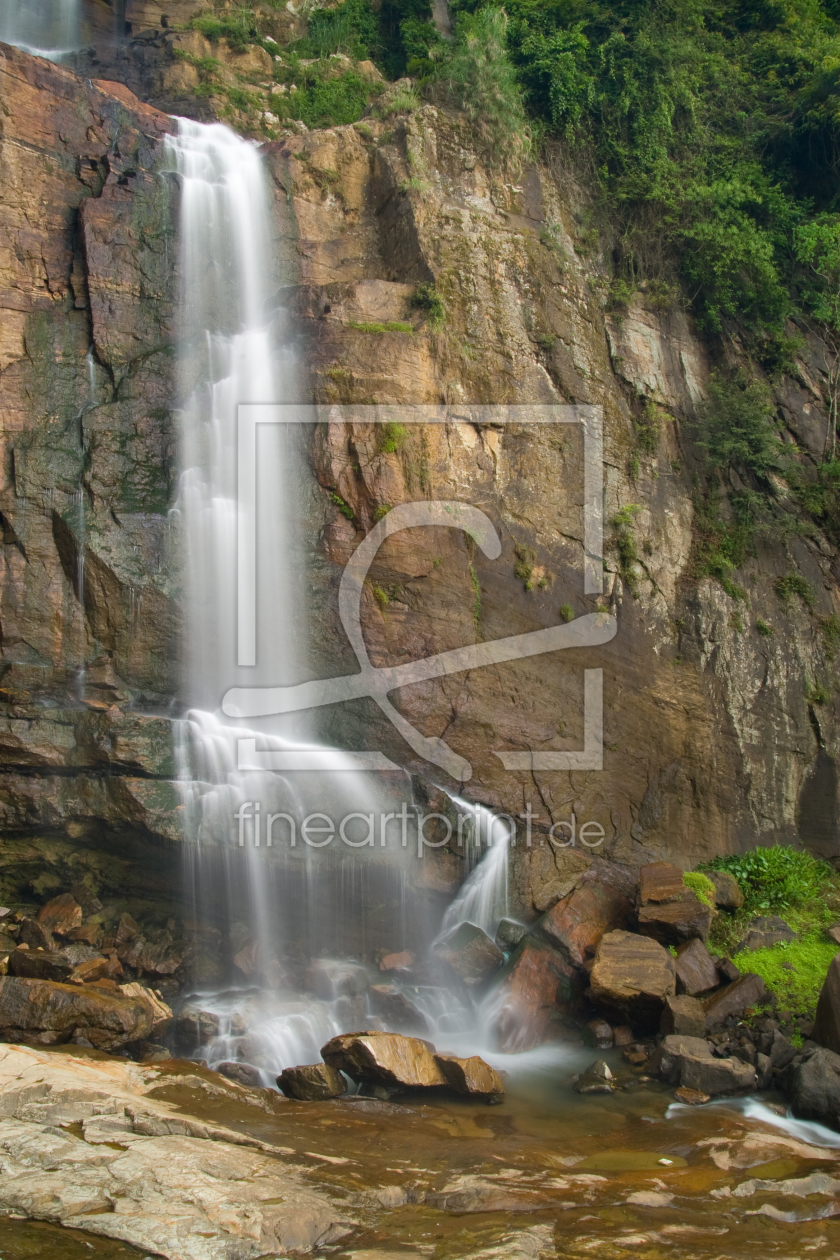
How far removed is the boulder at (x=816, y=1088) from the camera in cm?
844

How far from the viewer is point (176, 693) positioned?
1312cm

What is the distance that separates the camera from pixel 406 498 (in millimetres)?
14055

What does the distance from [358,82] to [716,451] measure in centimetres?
1157

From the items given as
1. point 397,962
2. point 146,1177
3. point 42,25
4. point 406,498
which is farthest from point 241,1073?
point 42,25

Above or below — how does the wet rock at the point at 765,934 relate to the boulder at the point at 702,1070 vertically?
above

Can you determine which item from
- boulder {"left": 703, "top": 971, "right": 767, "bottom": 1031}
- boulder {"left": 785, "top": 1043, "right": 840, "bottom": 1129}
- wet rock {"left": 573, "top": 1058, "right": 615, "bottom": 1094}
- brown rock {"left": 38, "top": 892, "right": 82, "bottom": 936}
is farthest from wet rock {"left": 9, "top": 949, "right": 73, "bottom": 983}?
boulder {"left": 785, "top": 1043, "right": 840, "bottom": 1129}

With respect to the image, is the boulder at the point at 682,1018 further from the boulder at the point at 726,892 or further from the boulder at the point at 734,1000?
the boulder at the point at 726,892

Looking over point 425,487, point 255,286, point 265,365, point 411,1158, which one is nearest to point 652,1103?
point 411,1158

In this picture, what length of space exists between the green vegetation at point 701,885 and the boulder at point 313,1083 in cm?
578

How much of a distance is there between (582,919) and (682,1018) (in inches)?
→ 79.8

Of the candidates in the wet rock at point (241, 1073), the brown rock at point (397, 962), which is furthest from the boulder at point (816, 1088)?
the wet rock at point (241, 1073)

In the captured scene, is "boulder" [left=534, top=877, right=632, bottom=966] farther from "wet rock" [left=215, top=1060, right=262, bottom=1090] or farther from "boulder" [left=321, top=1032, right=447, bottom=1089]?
"wet rock" [left=215, top=1060, right=262, bottom=1090]

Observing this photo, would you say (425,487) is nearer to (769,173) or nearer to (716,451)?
(716,451)

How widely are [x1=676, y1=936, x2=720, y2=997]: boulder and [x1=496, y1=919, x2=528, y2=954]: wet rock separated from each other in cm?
201
